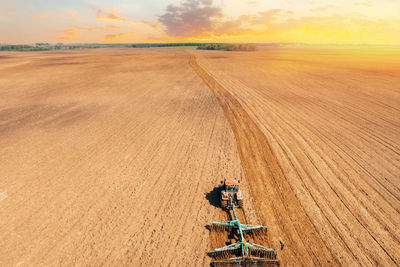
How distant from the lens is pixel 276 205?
946 centimetres

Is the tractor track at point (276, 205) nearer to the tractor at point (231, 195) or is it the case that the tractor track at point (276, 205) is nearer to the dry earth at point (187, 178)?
the dry earth at point (187, 178)

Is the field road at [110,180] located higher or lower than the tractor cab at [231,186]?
lower

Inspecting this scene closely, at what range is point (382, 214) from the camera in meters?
8.94

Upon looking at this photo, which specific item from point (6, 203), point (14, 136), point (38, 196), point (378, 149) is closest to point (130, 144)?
point (38, 196)

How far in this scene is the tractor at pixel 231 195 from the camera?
8922mm

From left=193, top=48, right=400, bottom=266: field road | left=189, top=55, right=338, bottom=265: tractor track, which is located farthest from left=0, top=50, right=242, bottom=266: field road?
left=193, top=48, right=400, bottom=266: field road

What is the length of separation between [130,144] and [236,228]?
9911 mm

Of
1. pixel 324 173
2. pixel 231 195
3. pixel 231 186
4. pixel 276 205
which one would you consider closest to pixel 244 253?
pixel 231 195

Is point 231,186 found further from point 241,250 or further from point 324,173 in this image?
point 324,173

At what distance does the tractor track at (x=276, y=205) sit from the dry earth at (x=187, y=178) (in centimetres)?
5

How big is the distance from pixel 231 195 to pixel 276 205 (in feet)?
7.53

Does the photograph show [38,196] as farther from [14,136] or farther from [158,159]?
[14,136]

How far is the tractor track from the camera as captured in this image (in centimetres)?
745

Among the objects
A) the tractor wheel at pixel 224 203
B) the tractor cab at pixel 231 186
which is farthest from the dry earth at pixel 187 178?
the tractor cab at pixel 231 186
